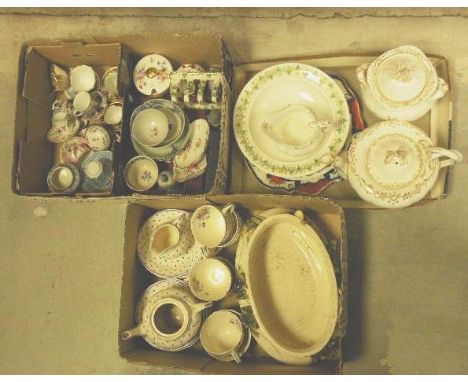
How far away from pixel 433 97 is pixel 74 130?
107 cm

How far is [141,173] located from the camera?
1417 mm

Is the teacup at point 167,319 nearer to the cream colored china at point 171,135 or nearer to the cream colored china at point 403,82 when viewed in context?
the cream colored china at point 171,135

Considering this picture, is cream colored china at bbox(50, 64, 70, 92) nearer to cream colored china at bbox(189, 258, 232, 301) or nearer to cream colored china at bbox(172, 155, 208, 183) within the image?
cream colored china at bbox(172, 155, 208, 183)

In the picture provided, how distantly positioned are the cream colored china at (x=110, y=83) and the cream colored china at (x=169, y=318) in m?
0.64

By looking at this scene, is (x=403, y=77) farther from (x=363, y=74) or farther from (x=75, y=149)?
(x=75, y=149)

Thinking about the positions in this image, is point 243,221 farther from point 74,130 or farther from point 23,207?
point 23,207

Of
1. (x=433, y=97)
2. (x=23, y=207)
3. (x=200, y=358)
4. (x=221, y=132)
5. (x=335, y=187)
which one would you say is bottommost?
(x=200, y=358)

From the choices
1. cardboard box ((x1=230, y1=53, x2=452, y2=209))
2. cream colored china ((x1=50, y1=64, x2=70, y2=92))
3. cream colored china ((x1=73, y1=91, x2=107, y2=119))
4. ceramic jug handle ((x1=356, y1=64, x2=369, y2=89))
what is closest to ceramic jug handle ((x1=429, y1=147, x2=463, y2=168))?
cardboard box ((x1=230, y1=53, x2=452, y2=209))

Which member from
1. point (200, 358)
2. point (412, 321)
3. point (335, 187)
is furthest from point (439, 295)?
point (200, 358)

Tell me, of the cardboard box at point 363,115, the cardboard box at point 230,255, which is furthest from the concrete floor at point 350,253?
the cardboard box at point 230,255

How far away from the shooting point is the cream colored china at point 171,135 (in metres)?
1.37

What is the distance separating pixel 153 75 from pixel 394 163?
0.77 m

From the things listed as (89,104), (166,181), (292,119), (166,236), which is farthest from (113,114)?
(292,119)

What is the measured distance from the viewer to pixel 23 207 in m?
1.62
